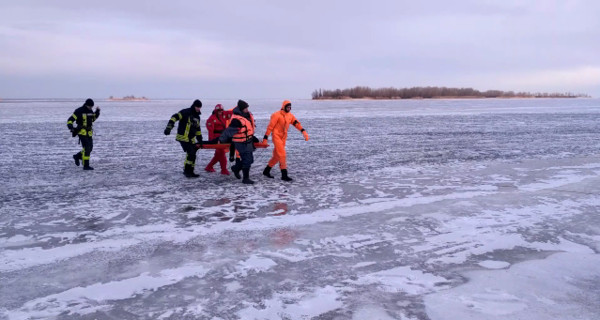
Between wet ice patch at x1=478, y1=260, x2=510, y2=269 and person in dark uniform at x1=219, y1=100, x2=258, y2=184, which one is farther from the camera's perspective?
person in dark uniform at x1=219, y1=100, x2=258, y2=184

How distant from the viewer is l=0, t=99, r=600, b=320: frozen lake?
12.3 feet

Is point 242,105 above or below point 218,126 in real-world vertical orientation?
above

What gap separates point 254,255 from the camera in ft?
16.1

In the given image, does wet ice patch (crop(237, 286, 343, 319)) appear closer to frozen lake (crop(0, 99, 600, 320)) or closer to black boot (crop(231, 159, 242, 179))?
frozen lake (crop(0, 99, 600, 320))

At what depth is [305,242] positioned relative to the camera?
535cm

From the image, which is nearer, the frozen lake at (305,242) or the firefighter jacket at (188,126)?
the frozen lake at (305,242)

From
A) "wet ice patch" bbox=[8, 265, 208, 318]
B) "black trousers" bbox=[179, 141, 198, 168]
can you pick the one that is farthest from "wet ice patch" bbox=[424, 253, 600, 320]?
"black trousers" bbox=[179, 141, 198, 168]

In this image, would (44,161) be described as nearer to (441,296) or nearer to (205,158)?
(205,158)

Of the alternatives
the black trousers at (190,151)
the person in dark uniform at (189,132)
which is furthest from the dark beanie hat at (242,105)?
the black trousers at (190,151)

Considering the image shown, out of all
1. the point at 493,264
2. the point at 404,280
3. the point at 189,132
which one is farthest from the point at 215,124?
the point at 493,264

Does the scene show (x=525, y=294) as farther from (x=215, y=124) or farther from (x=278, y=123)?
(x=215, y=124)

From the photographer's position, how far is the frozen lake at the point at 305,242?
12.3ft

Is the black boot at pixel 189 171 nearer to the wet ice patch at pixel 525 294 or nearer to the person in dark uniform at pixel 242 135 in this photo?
the person in dark uniform at pixel 242 135

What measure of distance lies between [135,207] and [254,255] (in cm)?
288
